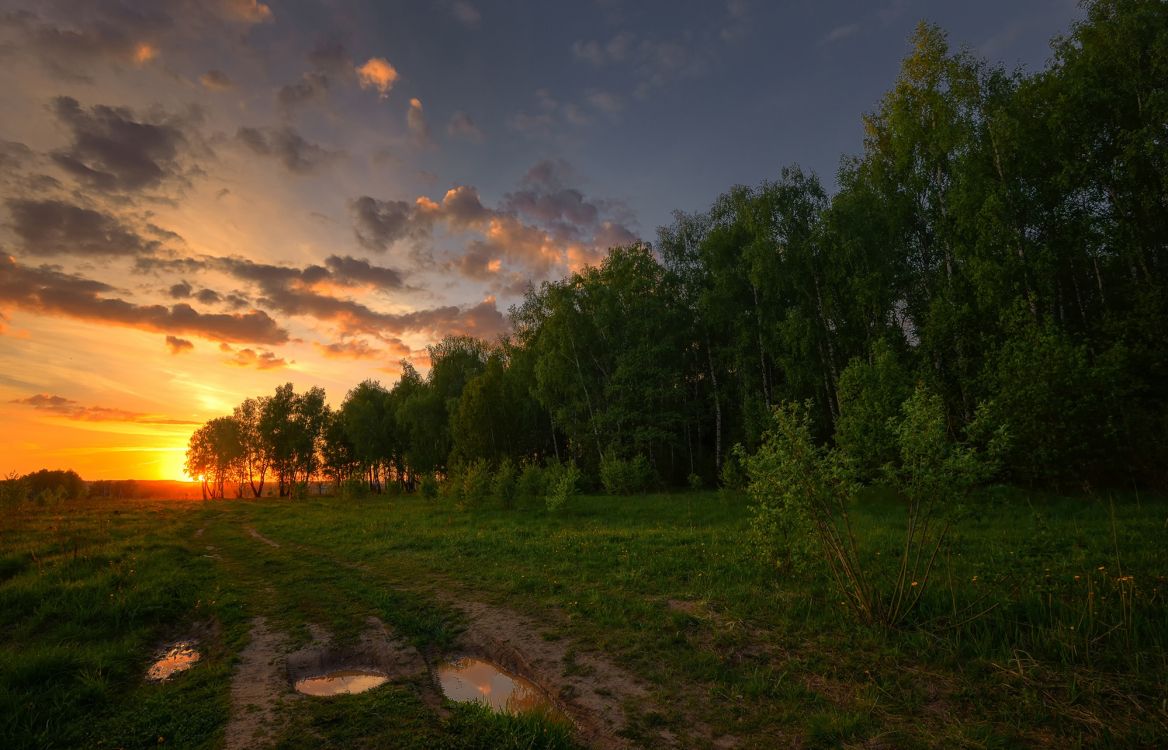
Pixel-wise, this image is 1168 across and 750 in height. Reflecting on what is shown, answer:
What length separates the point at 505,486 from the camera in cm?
2917

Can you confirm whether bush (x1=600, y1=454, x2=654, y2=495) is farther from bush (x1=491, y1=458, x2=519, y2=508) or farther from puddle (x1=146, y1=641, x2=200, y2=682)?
puddle (x1=146, y1=641, x2=200, y2=682)

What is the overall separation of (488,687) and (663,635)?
3097mm

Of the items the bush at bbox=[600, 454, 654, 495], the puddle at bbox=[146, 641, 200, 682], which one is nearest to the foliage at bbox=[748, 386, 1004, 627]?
the puddle at bbox=[146, 641, 200, 682]

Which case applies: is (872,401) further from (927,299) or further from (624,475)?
(624,475)

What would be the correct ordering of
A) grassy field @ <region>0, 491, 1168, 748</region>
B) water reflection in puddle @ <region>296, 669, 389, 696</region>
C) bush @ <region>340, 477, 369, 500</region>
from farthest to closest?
bush @ <region>340, 477, 369, 500</region> → water reflection in puddle @ <region>296, 669, 389, 696</region> → grassy field @ <region>0, 491, 1168, 748</region>

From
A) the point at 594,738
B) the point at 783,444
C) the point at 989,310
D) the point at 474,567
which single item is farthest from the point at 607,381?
the point at 594,738

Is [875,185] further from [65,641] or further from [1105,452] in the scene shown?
[65,641]

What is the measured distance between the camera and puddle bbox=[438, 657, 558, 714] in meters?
7.00

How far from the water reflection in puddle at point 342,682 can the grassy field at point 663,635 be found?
60 cm

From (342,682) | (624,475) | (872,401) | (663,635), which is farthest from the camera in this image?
(624,475)

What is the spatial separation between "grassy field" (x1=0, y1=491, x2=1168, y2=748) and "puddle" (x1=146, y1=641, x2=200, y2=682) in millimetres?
254

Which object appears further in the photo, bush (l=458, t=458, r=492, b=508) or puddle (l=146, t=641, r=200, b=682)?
bush (l=458, t=458, r=492, b=508)

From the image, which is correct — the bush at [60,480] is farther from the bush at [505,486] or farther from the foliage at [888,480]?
A: the foliage at [888,480]

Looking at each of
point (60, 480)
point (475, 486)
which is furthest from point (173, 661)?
point (60, 480)
